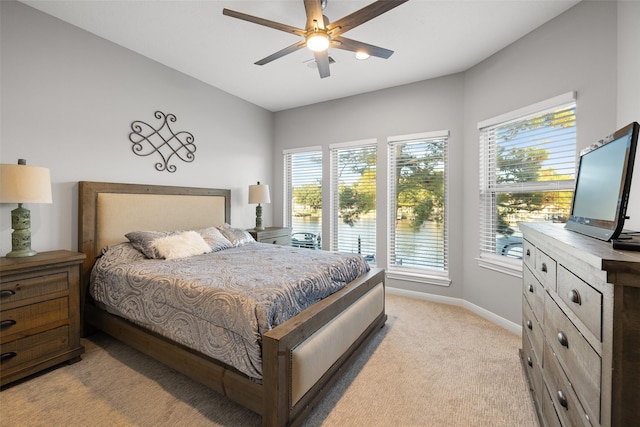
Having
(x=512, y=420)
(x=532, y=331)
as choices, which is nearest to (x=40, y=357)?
(x=512, y=420)

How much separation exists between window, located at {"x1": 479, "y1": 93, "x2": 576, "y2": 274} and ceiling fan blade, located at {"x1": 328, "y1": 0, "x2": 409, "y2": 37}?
1745mm

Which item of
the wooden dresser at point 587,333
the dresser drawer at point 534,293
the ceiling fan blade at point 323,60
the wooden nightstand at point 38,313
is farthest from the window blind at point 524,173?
the wooden nightstand at point 38,313

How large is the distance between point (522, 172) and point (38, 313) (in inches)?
169

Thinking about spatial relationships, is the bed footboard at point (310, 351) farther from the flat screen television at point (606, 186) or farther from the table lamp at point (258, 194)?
the table lamp at point (258, 194)

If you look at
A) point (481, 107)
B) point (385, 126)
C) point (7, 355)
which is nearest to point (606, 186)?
point (481, 107)

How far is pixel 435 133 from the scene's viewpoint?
352 cm

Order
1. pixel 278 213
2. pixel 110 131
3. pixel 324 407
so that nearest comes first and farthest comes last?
pixel 324 407 < pixel 110 131 < pixel 278 213

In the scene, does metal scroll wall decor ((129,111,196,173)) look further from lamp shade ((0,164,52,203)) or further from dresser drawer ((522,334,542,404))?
dresser drawer ((522,334,542,404))

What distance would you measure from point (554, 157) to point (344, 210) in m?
2.56

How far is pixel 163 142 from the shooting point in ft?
10.7

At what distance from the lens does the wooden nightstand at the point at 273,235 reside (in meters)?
3.95

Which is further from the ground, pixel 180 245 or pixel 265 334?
pixel 180 245

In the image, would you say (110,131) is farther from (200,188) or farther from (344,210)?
(344,210)

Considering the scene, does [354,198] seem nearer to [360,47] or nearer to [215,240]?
[215,240]
